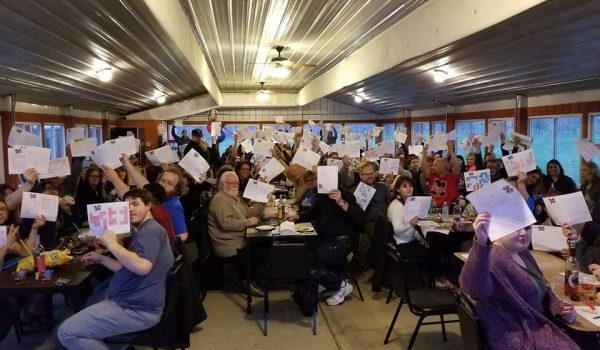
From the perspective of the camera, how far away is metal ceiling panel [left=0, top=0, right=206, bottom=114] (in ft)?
12.9

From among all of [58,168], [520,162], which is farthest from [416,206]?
[58,168]

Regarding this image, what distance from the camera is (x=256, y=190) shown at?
5.41 meters

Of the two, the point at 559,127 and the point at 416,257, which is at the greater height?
the point at 559,127

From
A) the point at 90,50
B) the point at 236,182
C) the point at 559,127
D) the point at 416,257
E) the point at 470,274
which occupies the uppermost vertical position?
the point at 90,50

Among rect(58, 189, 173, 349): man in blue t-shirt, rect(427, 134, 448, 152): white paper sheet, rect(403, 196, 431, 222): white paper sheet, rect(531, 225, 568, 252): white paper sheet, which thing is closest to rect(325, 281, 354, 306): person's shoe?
rect(403, 196, 431, 222): white paper sheet

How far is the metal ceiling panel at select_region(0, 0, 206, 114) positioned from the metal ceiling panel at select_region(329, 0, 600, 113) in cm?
324

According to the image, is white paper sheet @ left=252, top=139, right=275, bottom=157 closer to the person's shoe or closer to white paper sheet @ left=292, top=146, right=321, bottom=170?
white paper sheet @ left=292, top=146, right=321, bottom=170

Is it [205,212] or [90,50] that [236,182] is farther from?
[90,50]

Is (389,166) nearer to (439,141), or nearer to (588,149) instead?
(439,141)

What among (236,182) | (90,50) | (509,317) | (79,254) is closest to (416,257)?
(236,182)

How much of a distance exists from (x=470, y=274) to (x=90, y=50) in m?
4.65

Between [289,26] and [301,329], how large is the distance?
4.06 meters

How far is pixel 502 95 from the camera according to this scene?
32.6ft

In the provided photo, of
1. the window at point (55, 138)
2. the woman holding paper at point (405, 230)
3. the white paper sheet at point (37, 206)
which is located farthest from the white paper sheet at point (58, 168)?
the window at point (55, 138)
